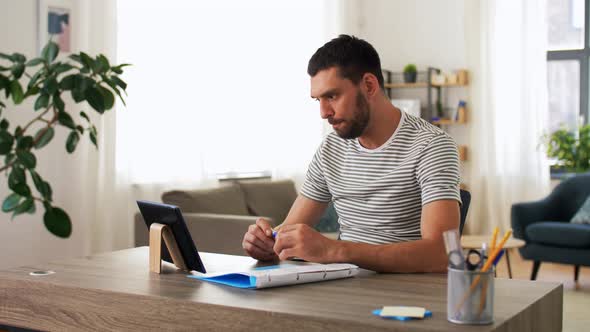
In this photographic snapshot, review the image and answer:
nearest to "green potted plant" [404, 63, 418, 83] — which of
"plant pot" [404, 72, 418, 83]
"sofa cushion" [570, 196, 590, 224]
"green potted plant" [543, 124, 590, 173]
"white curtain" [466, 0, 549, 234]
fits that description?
"plant pot" [404, 72, 418, 83]

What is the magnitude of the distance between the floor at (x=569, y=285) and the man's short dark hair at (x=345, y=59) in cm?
257

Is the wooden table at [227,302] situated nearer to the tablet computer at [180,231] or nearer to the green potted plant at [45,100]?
the tablet computer at [180,231]

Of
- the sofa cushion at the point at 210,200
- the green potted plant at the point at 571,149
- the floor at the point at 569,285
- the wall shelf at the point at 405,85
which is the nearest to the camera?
the floor at the point at 569,285

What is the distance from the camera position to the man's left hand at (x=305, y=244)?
6.56 ft

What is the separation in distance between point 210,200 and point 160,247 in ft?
10.6

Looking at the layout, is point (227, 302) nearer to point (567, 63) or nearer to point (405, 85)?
point (405, 85)

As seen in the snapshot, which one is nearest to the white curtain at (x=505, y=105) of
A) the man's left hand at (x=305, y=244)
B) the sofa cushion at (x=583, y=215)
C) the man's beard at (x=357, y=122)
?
the sofa cushion at (x=583, y=215)

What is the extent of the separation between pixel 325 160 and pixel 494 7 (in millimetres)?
5081

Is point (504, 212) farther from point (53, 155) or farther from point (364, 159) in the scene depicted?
point (364, 159)

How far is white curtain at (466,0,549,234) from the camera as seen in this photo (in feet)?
23.2

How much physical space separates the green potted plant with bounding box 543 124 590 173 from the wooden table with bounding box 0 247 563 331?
520 centimetres

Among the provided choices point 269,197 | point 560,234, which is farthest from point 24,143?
point 560,234

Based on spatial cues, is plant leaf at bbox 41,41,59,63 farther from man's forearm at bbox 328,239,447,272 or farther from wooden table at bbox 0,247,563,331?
A: man's forearm at bbox 328,239,447,272

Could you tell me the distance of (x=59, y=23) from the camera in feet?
16.1
